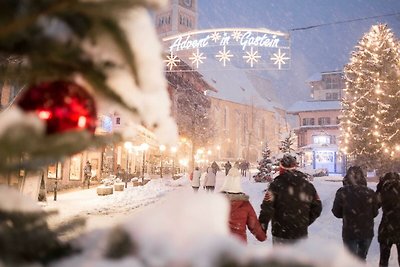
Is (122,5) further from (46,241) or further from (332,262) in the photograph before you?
(332,262)

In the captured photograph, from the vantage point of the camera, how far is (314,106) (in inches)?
2454

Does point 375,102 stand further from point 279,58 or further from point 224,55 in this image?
point 224,55

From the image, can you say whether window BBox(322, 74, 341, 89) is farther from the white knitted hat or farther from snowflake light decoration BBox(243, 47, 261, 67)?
the white knitted hat

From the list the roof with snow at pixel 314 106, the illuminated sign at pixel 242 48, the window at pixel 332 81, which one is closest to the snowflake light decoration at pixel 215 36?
the illuminated sign at pixel 242 48

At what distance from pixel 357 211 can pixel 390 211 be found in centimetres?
98

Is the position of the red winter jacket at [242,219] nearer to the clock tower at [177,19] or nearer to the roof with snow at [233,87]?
the roof with snow at [233,87]

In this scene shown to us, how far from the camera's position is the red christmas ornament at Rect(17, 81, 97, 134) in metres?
1.09

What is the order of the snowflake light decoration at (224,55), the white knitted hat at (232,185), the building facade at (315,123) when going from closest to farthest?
the white knitted hat at (232,185) < the snowflake light decoration at (224,55) < the building facade at (315,123)

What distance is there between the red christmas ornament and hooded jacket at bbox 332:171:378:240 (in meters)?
6.15

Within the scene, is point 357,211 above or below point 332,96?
below

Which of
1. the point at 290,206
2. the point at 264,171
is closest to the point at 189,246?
the point at 290,206

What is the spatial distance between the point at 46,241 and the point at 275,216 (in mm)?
4483

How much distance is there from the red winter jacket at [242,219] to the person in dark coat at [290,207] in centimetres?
12

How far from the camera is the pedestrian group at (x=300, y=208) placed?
5.12m
